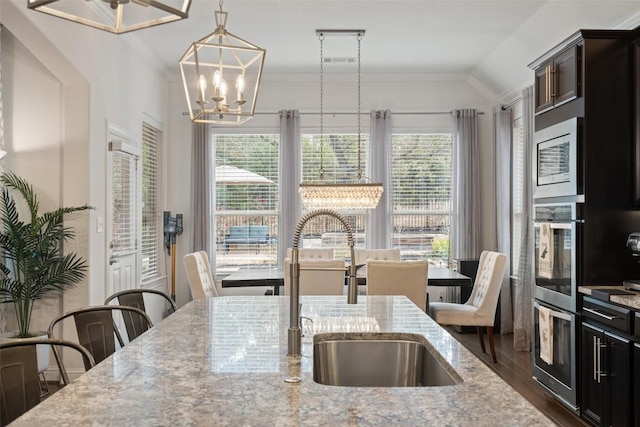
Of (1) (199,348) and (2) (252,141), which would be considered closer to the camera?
(1) (199,348)

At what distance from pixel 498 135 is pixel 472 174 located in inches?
21.0

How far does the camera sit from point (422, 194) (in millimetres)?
6758

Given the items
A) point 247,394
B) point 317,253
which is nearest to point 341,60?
point 317,253

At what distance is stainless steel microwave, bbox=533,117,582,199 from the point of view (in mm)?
3389

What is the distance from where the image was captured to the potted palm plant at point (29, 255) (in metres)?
3.92

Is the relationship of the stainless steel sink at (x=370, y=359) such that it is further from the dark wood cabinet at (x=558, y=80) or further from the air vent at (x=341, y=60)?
the air vent at (x=341, y=60)

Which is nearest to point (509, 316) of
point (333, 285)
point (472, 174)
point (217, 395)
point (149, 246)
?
point (472, 174)

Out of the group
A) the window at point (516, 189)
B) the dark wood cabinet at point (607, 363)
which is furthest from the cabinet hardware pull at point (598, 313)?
the window at point (516, 189)

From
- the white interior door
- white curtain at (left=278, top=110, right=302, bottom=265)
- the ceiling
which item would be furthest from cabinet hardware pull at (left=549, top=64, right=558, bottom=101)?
the white interior door

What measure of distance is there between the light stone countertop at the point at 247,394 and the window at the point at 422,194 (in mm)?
4901

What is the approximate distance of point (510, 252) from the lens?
20.5 feet

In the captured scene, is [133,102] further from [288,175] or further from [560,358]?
[560,358]

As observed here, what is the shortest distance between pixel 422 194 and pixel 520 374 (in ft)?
8.80

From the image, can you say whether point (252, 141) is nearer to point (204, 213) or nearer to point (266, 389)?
point (204, 213)
